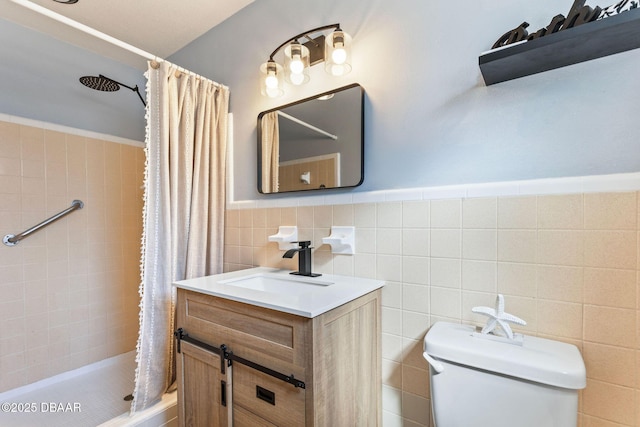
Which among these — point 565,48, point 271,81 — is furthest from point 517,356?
point 271,81

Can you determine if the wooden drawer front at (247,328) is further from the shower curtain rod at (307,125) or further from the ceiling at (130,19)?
the ceiling at (130,19)

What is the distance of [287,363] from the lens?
0.87 meters

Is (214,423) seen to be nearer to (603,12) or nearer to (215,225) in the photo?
(215,225)

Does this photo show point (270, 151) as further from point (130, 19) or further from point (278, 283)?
point (130, 19)

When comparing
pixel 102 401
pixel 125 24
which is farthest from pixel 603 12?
pixel 102 401

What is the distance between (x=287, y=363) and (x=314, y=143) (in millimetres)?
971

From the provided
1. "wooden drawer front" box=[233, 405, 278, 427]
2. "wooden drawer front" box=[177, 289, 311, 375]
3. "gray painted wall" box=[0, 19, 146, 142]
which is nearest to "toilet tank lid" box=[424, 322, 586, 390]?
"wooden drawer front" box=[177, 289, 311, 375]

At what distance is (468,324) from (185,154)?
1.48 metres

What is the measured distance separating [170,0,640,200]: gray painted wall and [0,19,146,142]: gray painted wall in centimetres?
135

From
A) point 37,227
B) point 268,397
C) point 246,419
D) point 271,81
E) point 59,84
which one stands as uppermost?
point 59,84

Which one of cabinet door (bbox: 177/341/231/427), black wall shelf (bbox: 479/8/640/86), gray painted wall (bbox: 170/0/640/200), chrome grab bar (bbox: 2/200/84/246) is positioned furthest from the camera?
chrome grab bar (bbox: 2/200/84/246)

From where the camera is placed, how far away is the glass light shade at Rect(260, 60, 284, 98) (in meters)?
1.43

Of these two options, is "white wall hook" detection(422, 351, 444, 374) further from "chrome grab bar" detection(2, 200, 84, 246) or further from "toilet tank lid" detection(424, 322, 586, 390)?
"chrome grab bar" detection(2, 200, 84, 246)

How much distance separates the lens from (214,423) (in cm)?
108
